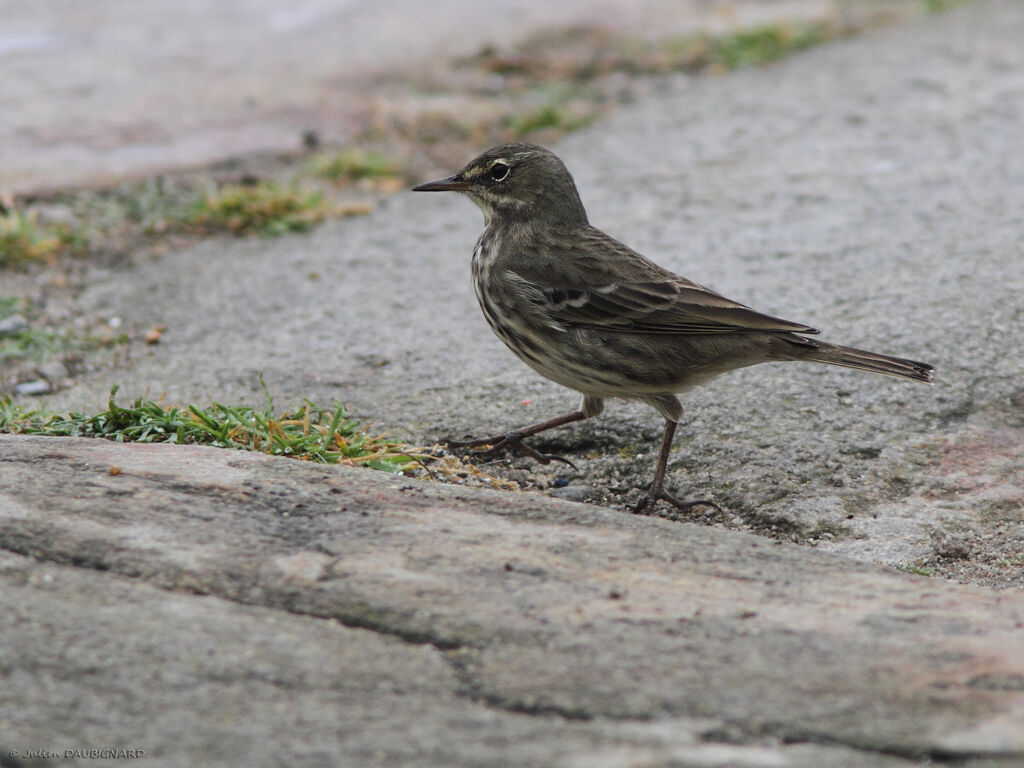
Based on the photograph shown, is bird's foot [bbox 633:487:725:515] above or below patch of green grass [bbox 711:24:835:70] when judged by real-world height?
below

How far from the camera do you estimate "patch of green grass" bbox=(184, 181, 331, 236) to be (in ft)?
20.1

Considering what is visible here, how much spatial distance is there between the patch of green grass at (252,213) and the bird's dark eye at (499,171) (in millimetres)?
1377

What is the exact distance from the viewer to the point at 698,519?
390 centimetres

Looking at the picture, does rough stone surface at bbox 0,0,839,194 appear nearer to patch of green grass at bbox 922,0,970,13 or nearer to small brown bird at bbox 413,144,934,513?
patch of green grass at bbox 922,0,970,13

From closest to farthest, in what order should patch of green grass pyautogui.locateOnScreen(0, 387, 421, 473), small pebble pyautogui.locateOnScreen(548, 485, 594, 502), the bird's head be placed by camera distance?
patch of green grass pyautogui.locateOnScreen(0, 387, 421, 473)
small pebble pyautogui.locateOnScreen(548, 485, 594, 502)
the bird's head

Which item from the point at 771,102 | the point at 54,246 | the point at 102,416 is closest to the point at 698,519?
the point at 102,416

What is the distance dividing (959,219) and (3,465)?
14.5ft

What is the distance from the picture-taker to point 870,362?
4.14 metres

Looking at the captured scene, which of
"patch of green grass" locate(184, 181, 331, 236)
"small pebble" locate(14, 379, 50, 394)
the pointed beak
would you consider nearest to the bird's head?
the pointed beak

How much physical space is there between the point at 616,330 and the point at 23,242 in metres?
3.06

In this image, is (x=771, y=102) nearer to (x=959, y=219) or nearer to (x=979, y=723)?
(x=959, y=219)

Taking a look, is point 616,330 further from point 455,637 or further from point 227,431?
point 455,637

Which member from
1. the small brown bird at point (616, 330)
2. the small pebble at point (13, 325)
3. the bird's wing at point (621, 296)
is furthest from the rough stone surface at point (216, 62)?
the bird's wing at point (621, 296)

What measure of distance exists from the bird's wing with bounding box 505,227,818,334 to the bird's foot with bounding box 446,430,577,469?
53cm
